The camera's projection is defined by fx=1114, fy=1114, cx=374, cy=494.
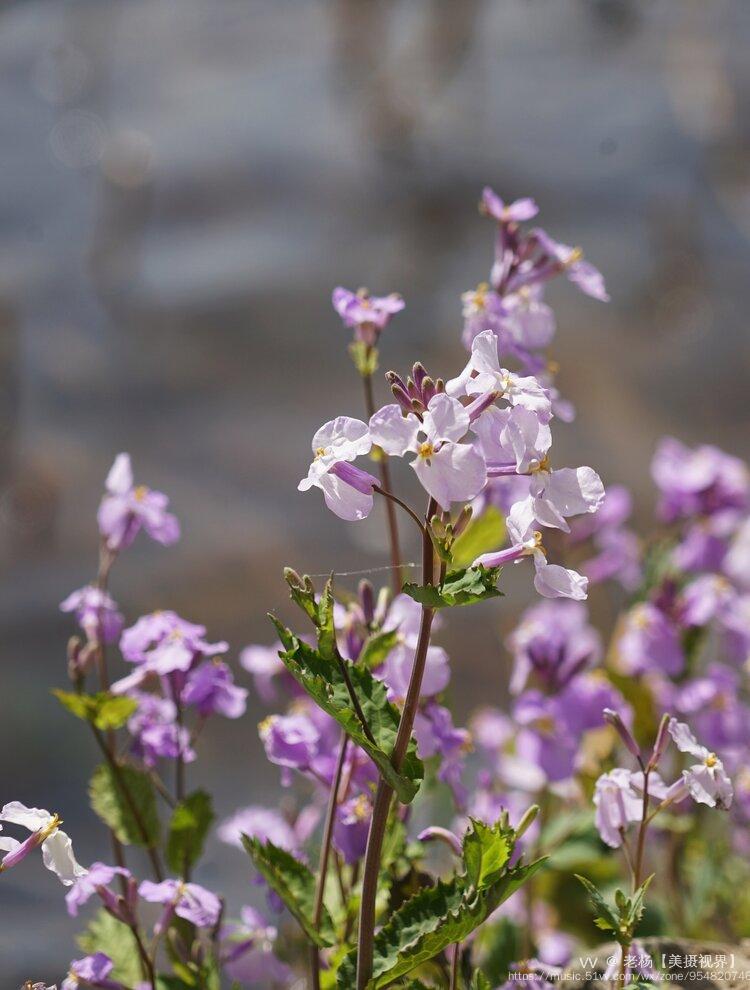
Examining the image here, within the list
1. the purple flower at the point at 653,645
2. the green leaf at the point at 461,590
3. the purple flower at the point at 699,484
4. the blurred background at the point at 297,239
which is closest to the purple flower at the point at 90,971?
the green leaf at the point at 461,590

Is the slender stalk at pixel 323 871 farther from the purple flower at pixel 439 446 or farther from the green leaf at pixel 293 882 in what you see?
the purple flower at pixel 439 446

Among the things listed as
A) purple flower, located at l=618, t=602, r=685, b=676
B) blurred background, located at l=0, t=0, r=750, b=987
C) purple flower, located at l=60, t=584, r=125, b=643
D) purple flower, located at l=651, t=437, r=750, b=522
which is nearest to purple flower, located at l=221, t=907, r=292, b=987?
purple flower, located at l=60, t=584, r=125, b=643

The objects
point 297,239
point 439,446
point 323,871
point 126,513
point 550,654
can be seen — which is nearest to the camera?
point 439,446

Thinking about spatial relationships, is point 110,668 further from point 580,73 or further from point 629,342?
point 580,73

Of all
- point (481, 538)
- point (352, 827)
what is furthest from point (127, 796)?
point (481, 538)

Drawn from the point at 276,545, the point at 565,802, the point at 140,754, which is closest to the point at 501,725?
the point at 565,802

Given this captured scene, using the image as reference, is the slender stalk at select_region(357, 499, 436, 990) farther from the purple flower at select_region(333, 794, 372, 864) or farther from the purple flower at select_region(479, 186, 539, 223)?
the purple flower at select_region(479, 186, 539, 223)

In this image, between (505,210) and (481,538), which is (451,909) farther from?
(505,210)
